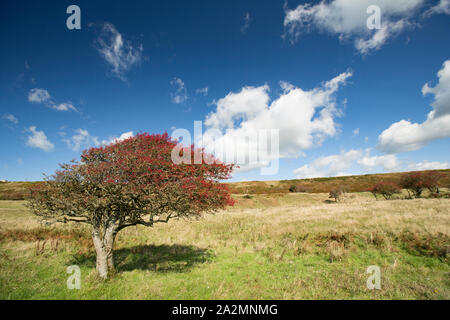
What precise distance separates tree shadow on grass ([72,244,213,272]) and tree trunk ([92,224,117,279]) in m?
1.24

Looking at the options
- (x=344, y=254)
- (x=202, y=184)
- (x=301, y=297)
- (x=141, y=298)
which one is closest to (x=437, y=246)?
(x=344, y=254)

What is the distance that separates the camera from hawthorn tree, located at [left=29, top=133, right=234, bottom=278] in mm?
7586

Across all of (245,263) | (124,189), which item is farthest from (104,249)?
(245,263)

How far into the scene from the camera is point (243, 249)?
43.8 feet

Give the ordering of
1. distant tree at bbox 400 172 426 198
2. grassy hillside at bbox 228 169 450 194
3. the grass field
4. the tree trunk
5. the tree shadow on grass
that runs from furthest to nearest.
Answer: grassy hillside at bbox 228 169 450 194
distant tree at bbox 400 172 426 198
the tree shadow on grass
the tree trunk
the grass field

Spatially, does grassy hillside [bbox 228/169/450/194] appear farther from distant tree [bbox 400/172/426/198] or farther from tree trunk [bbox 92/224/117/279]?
tree trunk [bbox 92/224/117/279]

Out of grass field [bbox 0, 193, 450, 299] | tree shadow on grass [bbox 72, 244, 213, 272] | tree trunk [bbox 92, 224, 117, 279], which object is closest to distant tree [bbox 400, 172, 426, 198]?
grass field [bbox 0, 193, 450, 299]

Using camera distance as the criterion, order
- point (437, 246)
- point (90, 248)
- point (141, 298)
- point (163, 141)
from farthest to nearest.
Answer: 1. point (90, 248)
2. point (437, 246)
3. point (163, 141)
4. point (141, 298)

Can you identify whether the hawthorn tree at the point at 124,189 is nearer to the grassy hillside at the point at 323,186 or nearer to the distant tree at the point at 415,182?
the distant tree at the point at 415,182

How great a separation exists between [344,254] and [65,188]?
14.8m

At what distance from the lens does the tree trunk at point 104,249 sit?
835cm

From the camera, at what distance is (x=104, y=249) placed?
27.9 ft

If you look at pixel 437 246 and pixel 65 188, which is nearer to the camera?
pixel 65 188
